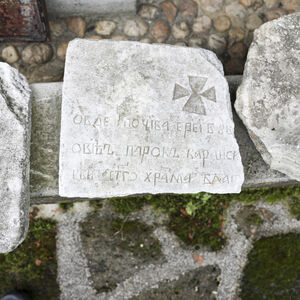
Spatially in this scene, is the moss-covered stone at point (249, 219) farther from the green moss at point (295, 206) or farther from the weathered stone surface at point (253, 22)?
the weathered stone surface at point (253, 22)

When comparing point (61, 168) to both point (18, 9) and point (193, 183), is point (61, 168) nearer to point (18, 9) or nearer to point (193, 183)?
point (193, 183)

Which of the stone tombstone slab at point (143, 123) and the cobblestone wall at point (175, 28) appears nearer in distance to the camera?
the stone tombstone slab at point (143, 123)

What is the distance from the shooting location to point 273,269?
119 inches

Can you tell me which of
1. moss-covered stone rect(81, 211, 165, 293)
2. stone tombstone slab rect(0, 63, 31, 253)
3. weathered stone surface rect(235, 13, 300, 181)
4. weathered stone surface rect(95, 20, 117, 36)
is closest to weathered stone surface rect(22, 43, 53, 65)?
weathered stone surface rect(95, 20, 117, 36)

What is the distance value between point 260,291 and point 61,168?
7.85 feet

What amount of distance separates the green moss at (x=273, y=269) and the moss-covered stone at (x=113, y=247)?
39.5 inches

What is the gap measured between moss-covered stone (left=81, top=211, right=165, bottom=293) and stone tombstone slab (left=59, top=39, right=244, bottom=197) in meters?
0.93

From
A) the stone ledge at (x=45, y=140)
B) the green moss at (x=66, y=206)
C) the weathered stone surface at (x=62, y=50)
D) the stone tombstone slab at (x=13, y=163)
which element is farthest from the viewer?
the green moss at (x=66, y=206)

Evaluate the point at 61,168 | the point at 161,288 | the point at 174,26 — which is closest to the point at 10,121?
the point at 61,168

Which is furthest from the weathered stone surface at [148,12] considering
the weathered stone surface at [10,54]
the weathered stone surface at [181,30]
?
the weathered stone surface at [10,54]

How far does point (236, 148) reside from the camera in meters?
2.12

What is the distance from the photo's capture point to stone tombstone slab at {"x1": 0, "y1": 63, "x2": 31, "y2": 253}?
188 centimetres

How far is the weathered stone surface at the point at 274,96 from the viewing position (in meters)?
2.06

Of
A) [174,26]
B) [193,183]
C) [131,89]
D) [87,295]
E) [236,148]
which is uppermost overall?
[174,26]
